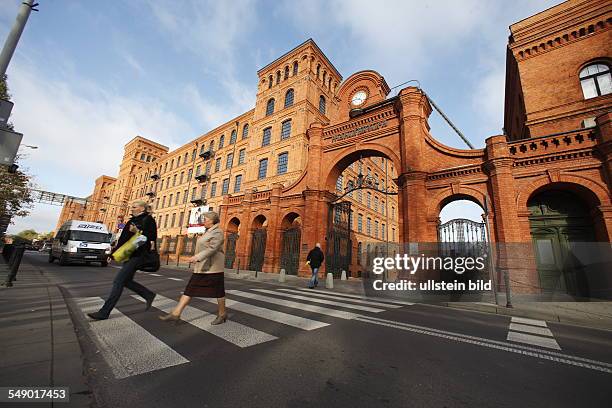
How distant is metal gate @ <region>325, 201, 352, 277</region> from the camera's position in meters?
17.1

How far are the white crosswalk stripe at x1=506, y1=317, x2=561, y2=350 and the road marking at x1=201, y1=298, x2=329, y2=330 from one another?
3.07 meters

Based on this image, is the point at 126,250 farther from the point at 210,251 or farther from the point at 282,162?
the point at 282,162

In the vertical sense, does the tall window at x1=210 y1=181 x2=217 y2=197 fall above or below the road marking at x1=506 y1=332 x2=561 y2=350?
above

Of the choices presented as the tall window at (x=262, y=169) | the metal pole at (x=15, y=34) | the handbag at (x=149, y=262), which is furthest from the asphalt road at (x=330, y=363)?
the tall window at (x=262, y=169)

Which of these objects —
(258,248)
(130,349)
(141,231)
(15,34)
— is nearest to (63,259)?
(258,248)

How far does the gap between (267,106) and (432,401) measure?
3023 centimetres

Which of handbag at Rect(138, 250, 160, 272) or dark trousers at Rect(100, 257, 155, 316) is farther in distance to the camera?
handbag at Rect(138, 250, 160, 272)

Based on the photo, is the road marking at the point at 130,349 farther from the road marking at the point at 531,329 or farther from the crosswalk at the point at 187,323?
the road marking at the point at 531,329

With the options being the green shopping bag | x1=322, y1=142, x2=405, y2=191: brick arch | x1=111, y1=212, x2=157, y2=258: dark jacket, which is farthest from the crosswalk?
x1=322, y1=142, x2=405, y2=191: brick arch

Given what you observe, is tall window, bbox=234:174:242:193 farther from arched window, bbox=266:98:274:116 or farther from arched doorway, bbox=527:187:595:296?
arched doorway, bbox=527:187:595:296

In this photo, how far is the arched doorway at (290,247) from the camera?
58.8ft

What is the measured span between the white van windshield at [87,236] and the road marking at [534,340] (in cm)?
1990

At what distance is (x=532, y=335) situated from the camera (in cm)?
447

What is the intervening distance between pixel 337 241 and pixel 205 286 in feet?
47.3
